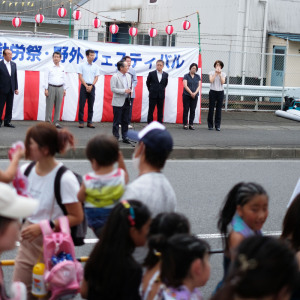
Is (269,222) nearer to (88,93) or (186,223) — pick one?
(186,223)

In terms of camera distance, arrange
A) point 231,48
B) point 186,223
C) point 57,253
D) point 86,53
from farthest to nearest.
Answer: point 231,48
point 86,53
point 57,253
point 186,223

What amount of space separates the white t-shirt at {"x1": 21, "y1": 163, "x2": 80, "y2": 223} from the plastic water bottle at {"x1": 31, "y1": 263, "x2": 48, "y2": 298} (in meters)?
0.32

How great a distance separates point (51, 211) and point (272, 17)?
22250 millimetres

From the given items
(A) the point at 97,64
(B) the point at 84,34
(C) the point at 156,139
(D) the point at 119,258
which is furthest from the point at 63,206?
(B) the point at 84,34

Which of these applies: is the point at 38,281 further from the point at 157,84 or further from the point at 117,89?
the point at 157,84

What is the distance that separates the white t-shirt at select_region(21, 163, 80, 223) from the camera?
3998mm

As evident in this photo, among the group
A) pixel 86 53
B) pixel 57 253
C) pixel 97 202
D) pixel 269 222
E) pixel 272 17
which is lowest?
pixel 269 222

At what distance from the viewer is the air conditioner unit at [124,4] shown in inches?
1094

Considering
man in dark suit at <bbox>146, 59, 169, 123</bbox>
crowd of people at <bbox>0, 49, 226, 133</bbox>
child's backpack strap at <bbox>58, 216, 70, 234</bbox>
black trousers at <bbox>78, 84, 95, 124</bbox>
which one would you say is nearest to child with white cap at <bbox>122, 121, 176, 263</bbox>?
child's backpack strap at <bbox>58, 216, 70, 234</bbox>

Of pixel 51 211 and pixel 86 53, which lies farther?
pixel 86 53

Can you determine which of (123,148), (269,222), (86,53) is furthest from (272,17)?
(269,222)

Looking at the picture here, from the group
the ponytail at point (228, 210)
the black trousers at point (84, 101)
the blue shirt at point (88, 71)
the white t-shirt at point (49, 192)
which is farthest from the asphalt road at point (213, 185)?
the blue shirt at point (88, 71)

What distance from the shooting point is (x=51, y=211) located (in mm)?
4070

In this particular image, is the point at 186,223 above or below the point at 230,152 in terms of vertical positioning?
above
